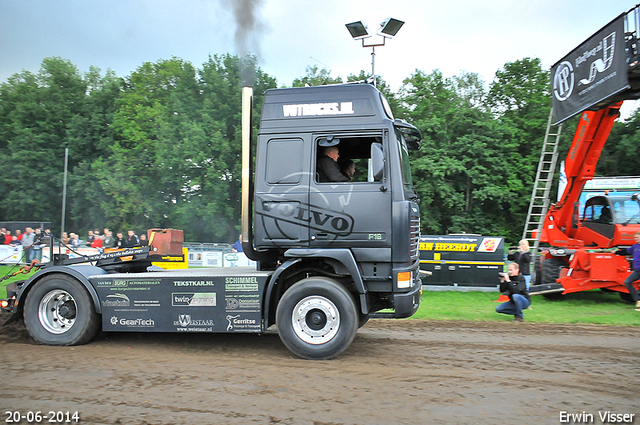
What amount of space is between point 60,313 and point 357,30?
951cm

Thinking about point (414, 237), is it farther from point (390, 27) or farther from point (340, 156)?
point (390, 27)

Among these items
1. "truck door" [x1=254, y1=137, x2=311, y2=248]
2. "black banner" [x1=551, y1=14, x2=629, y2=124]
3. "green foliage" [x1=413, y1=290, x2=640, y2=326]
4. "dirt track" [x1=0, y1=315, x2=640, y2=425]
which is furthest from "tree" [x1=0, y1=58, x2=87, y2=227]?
"truck door" [x1=254, y1=137, x2=311, y2=248]

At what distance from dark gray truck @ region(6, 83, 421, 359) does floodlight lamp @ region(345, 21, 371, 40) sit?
6.53 metres

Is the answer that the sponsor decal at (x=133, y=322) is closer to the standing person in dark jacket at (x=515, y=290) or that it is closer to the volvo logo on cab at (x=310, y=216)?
the volvo logo on cab at (x=310, y=216)

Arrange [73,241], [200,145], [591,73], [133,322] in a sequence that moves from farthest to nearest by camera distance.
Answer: [200,145]
[73,241]
[591,73]
[133,322]

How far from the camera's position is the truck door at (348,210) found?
6.04 meters

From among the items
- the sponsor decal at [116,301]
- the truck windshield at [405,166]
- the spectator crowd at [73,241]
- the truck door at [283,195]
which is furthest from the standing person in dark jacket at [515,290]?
the spectator crowd at [73,241]

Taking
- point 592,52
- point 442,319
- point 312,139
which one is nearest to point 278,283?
point 312,139

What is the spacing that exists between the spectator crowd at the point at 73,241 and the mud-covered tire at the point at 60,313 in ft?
2.80

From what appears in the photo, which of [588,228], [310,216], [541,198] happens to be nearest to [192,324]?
[310,216]

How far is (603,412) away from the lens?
4.38m

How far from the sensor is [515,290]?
30.2 feet

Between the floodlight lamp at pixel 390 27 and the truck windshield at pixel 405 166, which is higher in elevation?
the floodlight lamp at pixel 390 27

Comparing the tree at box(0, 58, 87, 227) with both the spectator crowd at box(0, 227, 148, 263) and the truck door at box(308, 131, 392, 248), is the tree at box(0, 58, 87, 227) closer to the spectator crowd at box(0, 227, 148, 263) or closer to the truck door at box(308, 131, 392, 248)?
the spectator crowd at box(0, 227, 148, 263)
